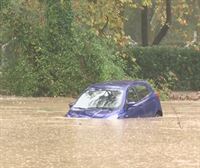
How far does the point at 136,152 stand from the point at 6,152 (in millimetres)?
2335

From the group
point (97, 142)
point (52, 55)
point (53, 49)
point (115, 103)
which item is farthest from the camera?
point (53, 49)

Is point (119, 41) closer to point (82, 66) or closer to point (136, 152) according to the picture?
point (82, 66)

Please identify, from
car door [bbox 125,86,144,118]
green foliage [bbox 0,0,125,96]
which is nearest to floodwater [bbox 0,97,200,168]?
car door [bbox 125,86,144,118]

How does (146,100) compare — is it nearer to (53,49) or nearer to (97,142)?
(97,142)

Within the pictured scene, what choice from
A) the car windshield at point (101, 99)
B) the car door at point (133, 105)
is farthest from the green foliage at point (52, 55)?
the car windshield at point (101, 99)

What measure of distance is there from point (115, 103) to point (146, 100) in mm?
1422

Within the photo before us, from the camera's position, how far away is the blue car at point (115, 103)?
17.6 meters

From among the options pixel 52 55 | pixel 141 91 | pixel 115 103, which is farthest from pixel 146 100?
pixel 52 55

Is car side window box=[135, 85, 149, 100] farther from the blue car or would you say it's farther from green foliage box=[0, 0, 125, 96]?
green foliage box=[0, 0, 125, 96]

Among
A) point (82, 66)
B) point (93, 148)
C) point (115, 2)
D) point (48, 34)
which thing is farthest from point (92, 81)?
point (93, 148)

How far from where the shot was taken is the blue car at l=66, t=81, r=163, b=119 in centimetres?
1756

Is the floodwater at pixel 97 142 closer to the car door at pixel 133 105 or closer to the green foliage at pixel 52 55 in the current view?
the car door at pixel 133 105

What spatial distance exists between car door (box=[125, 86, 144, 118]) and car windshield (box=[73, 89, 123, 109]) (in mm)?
297

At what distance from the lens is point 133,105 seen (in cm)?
1805
